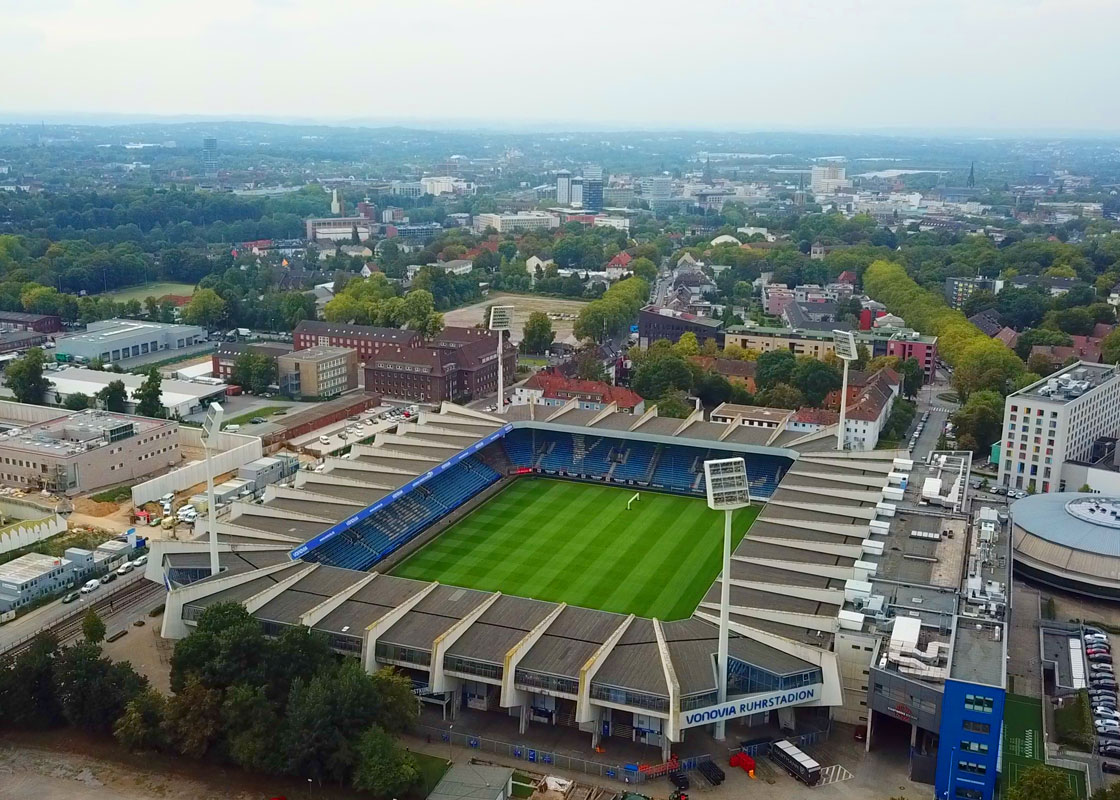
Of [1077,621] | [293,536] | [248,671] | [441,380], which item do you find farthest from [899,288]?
[248,671]

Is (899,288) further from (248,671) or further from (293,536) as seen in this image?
(248,671)

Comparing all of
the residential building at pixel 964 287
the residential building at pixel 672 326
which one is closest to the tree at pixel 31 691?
the residential building at pixel 672 326

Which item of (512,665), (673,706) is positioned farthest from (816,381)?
(512,665)

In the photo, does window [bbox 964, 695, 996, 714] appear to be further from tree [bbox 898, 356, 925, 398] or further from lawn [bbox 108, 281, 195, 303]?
lawn [bbox 108, 281, 195, 303]

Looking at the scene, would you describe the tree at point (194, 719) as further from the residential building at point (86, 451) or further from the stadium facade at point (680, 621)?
the residential building at point (86, 451)

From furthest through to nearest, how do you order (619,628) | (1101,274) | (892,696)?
(1101,274), (619,628), (892,696)
